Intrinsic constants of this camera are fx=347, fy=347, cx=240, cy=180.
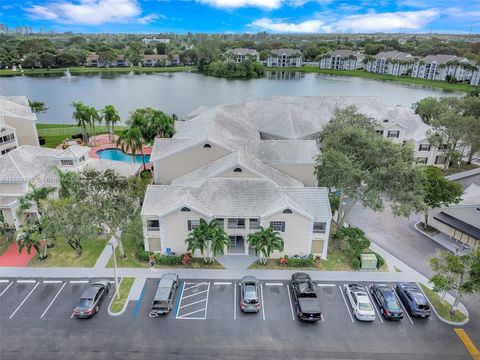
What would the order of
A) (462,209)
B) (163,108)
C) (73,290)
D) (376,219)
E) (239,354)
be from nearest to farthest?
1. (239,354)
2. (73,290)
3. (462,209)
4. (376,219)
5. (163,108)

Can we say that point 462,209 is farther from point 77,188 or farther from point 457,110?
point 77,188

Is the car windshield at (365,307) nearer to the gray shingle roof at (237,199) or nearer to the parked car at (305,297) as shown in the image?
the parked car at (305,297)

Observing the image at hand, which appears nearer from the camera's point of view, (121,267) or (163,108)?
(121,267)

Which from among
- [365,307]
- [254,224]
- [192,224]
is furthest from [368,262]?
[192,224]

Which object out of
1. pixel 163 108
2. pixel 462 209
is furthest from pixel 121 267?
pixel 163 108

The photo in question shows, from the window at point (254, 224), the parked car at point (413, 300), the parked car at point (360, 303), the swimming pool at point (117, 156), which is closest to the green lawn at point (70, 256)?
the window at point (254, 224)

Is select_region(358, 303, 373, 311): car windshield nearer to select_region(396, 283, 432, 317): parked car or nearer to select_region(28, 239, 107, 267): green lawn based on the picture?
select_region(396, 283, 432, 317): parked car
